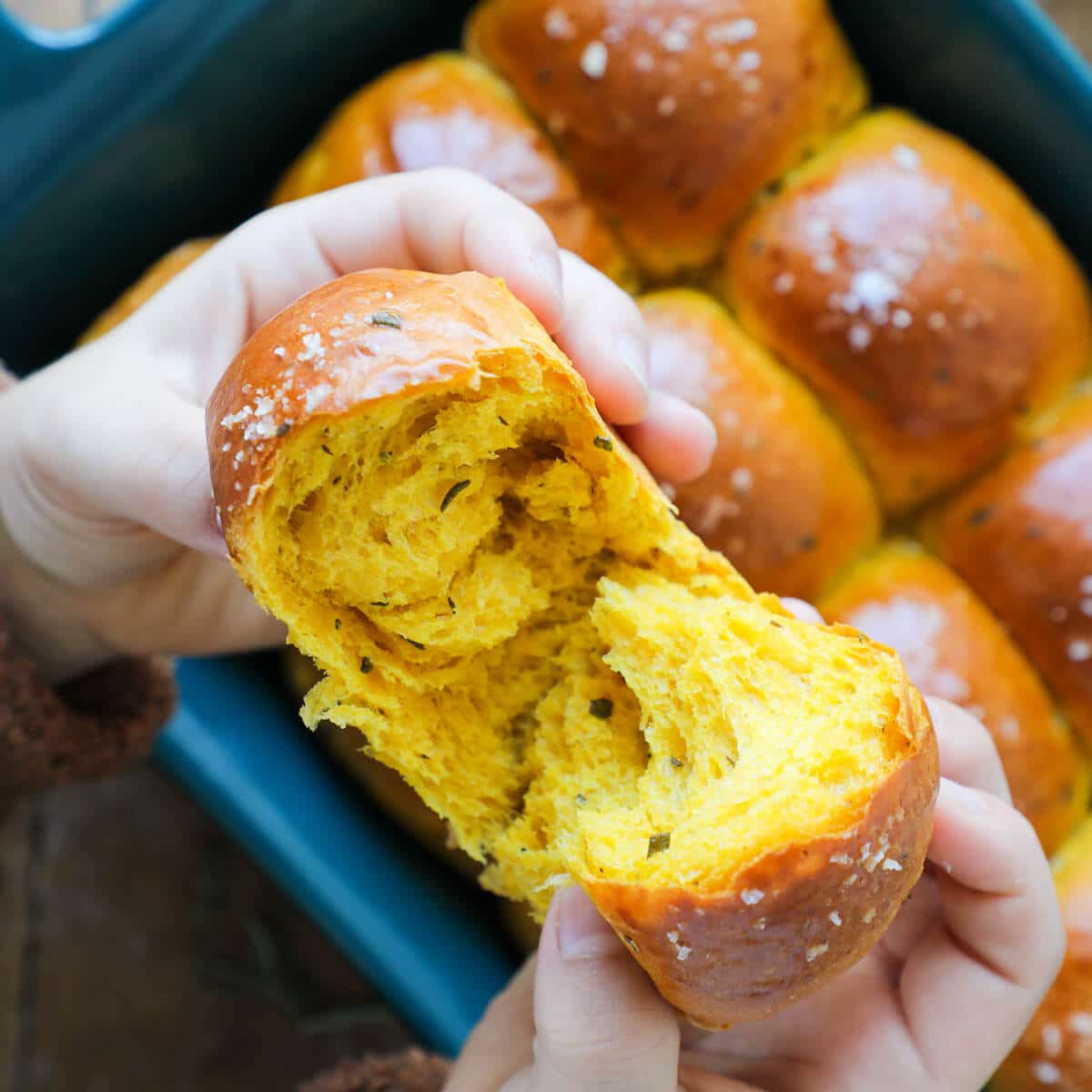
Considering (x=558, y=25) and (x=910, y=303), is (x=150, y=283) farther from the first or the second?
(x=910, y=303)

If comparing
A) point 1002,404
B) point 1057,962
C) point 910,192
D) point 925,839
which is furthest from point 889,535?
point 925,839

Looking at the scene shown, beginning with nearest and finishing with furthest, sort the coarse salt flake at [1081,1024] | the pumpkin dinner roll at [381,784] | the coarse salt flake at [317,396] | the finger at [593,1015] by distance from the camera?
the coarse salt flake at [317,396] < the finger at [593,1015] < the coarse salt flake at [1081,1024] < the pumpkin dinner roll at [381,784]

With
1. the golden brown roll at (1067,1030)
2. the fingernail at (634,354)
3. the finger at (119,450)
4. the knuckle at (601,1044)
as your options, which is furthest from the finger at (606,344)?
the golden brown roll at (1067,1030)

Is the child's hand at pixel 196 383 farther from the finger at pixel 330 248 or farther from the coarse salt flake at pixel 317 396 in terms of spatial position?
the coarse salt flake at pixel 317 396

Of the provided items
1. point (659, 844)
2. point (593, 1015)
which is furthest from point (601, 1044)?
point (659, 844)

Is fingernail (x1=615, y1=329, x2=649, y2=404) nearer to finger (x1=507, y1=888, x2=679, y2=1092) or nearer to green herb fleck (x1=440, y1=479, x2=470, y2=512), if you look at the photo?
green herb fleck (x1=440, y1=479, x2=470, y2=512)

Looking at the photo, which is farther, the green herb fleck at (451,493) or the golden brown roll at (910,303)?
the golden brown roll at (910,303)

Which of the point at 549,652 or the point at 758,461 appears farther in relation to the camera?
the point at 758,461
